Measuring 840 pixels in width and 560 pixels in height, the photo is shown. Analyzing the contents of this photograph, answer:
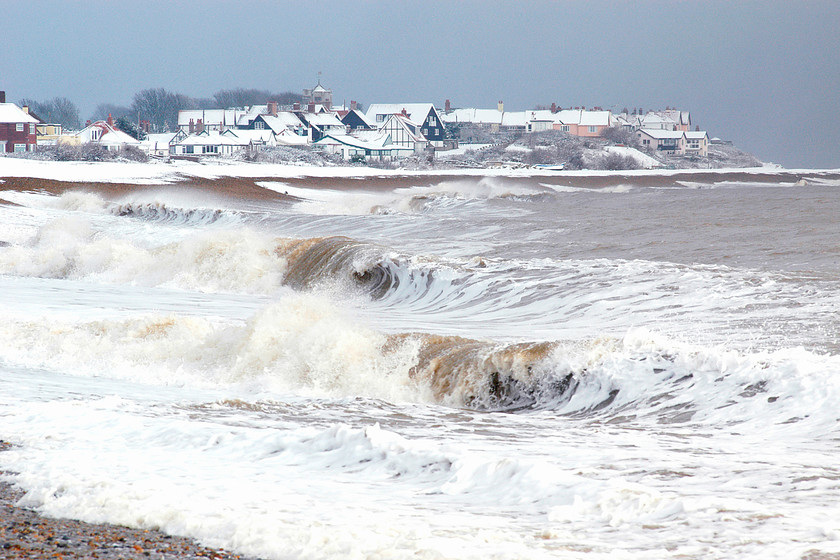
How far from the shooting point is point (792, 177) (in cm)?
8875

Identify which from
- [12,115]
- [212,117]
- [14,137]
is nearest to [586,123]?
[212,117]

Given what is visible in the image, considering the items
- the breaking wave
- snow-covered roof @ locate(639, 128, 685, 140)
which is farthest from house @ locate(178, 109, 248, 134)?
the breaking wave

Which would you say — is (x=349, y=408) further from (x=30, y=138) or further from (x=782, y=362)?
(x=30, y=138)

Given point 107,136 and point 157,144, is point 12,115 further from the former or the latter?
point 157,144

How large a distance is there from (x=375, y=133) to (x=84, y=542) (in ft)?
340

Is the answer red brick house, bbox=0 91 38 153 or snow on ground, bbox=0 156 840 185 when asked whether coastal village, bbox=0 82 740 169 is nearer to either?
red brick house, bbox=0 91 38 153

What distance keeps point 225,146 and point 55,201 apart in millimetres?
53622

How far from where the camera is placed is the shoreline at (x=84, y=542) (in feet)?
15.8

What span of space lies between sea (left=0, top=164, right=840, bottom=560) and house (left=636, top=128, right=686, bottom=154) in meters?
113

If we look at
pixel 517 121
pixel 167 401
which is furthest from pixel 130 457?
pixel 517 121

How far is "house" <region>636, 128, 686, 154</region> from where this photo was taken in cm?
13088

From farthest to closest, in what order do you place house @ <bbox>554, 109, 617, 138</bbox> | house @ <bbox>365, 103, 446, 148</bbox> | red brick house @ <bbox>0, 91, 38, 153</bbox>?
house @ <bbox>554, 109, 617, 138</bbox>
house @ <bbox>365, 103, 446, 148</bbox>
red brick house @ <bbox>0, 91, 38, 153</bbox>

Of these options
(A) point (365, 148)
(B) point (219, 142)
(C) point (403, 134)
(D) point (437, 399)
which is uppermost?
(C) point (403, 134)

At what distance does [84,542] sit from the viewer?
4.99 metres
